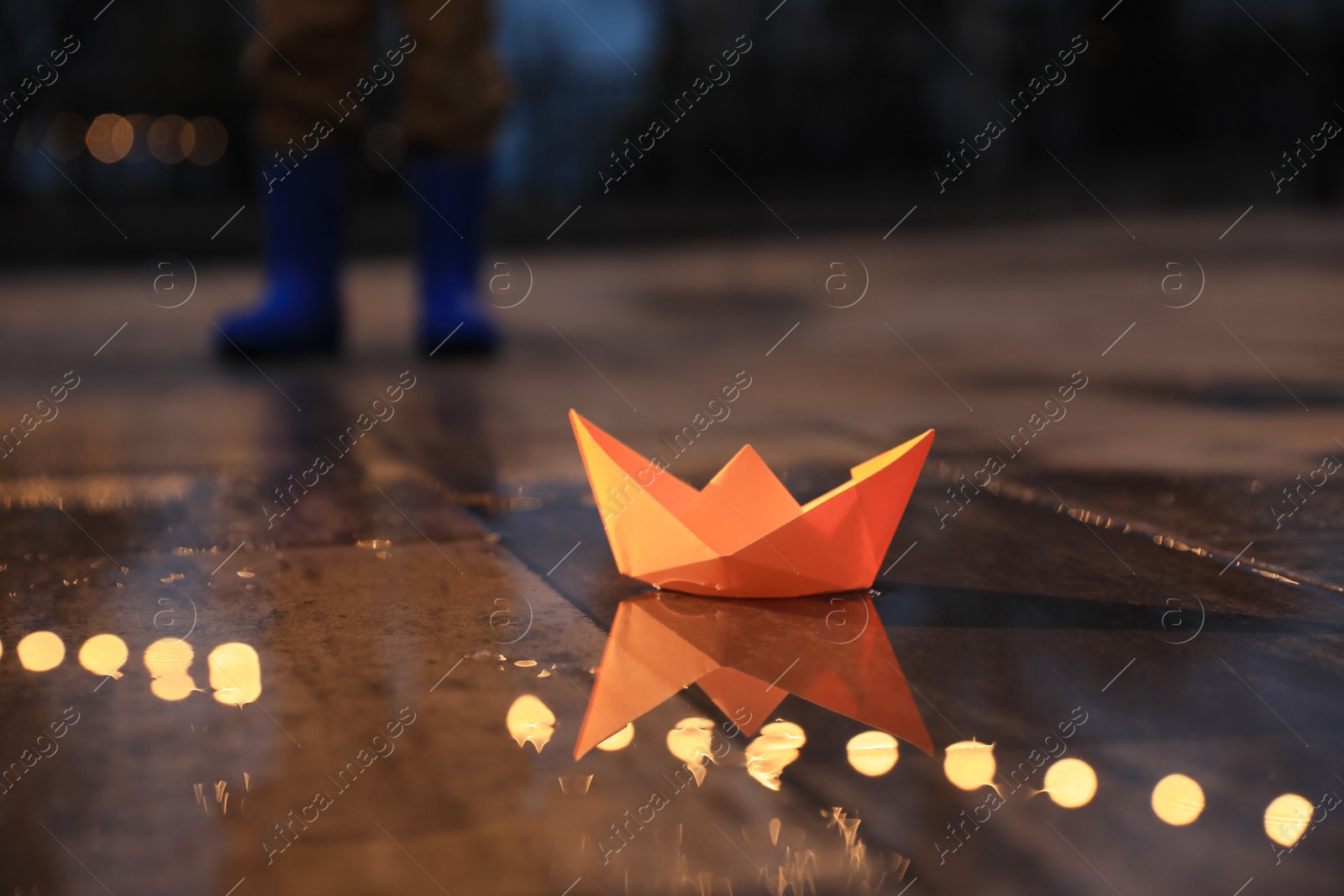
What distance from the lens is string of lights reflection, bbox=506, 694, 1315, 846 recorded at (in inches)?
33.0

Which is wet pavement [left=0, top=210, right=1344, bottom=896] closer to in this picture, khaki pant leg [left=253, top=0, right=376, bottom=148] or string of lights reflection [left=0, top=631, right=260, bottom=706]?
string of lights reflection [left=0, top=631, right=260, bottom=706]

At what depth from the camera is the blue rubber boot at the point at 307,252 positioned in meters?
3.36

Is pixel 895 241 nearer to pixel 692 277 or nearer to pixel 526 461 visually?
pixel 692 277

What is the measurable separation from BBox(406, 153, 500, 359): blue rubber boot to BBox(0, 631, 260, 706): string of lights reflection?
87.6 inches

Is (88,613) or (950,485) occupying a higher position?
(88,613)

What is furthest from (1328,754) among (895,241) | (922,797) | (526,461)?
(895,241)

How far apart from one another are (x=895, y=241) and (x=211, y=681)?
6.98 metres

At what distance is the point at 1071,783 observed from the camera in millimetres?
881

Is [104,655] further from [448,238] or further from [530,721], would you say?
[448,238]

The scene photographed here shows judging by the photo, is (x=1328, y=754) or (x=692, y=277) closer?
(x=1328, y=754)

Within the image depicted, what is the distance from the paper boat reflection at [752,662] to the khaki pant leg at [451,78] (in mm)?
2244

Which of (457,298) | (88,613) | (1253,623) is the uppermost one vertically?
(88,613)

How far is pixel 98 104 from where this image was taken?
9359 mm

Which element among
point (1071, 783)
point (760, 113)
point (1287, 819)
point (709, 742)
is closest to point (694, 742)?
point (709, 742)
